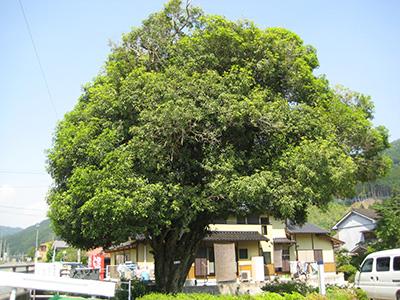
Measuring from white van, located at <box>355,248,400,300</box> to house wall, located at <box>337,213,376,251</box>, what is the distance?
123 feet

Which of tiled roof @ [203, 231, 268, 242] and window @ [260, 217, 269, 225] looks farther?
window @ [260, 217, 269, 225]

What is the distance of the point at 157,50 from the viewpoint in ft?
56.4

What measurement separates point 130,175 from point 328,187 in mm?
7285

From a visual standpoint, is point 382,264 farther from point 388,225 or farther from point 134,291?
point 388,225

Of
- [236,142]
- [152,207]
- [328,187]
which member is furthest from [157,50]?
[328,187]

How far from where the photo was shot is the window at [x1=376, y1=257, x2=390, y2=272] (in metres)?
14.5

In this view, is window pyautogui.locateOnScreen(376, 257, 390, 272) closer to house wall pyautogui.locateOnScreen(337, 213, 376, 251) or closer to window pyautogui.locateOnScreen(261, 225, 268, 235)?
window pyautogui.locateOnScreen(261, 225, 268, 235)

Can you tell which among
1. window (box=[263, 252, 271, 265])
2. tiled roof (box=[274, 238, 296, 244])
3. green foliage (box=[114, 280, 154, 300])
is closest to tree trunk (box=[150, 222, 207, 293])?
green foliage (box=[114, 280, 154, 300])

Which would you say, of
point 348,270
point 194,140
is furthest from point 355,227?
point 194,140

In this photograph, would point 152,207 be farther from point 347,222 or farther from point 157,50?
point 347,222

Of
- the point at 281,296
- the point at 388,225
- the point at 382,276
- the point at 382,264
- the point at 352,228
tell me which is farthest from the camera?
the point at 352,228

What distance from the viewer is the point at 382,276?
14562 mm

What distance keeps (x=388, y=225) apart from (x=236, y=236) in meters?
13.8

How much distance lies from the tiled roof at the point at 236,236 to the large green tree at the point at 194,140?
1268 cm
